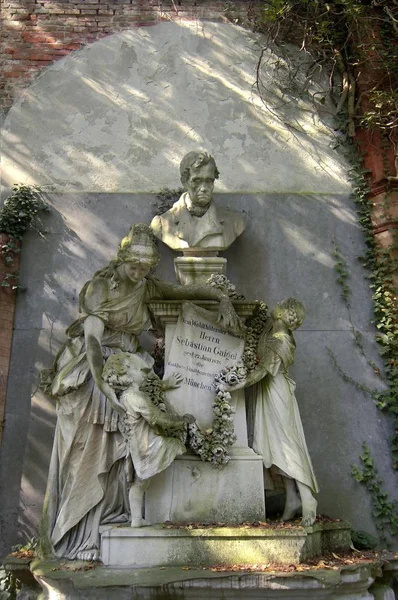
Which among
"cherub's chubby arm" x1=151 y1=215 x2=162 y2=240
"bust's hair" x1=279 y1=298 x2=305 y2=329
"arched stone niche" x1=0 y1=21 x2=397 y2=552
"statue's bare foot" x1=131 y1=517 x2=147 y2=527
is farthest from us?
"cherub's chubby arm" x1=151 y1=215 x2=162 y2=240

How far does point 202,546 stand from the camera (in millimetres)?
4402

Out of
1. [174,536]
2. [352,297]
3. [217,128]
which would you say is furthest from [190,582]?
[217,128]

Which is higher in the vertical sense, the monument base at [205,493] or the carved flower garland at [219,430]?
the carved flower garland at [219,430]

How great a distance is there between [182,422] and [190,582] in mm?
1132

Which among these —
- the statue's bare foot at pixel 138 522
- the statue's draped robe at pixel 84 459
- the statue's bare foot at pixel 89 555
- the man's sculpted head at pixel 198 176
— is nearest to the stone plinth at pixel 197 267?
the man's sculpted head at pixel 198 176

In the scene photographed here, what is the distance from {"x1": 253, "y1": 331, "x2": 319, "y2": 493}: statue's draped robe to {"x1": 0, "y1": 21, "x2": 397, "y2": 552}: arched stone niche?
145 cm

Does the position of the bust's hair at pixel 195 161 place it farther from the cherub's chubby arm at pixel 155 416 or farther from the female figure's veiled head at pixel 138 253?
the cherub's chubby arm at pixel 155 416

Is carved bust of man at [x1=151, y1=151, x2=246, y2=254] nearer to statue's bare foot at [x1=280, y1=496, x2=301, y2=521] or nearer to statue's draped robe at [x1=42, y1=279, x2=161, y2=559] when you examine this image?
statue's draped robe at [x1=42, y1=279, x2=161, y2=559]

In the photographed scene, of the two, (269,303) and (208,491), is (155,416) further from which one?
(269,303)

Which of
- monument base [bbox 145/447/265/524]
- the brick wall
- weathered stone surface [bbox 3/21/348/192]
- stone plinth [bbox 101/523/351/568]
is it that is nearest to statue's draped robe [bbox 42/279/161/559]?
monument base [bbox 145/447/265/524]

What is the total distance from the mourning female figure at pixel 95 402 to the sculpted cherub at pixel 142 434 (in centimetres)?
12

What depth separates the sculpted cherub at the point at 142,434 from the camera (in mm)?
4617

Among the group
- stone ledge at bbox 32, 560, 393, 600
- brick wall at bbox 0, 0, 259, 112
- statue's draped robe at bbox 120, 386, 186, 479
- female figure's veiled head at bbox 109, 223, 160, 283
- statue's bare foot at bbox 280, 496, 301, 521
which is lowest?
stone ledge at bbox 32, 560, 393, 600

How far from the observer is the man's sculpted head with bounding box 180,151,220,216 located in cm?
629
